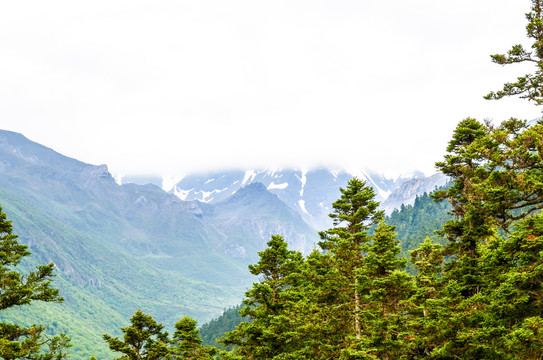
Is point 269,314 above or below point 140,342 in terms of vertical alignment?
above

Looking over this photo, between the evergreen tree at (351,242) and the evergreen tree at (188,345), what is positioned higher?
the evergreen tree at (351,242)

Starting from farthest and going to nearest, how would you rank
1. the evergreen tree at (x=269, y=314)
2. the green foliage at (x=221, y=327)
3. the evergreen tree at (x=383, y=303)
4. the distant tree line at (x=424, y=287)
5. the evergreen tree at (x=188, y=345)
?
the green foliage at (x=221, y=327)
the evergreen tree at (x=188, y=345)
the evergreen tree at (x=269, y=314)
the evergreen tree at (x=383, y=303)
the distant tree line at (x=424, y=287)

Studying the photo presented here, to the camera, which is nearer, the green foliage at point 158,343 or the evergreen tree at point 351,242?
the evergreen tree at point 351,242

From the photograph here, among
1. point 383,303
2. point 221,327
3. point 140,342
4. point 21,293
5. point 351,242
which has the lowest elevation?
point 221,327

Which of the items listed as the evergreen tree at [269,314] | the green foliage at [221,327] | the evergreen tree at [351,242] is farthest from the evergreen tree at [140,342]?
the green foliage at [221,327]

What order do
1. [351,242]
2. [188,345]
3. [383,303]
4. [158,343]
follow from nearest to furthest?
[383,303], [351,242], [188,345], [158,343]

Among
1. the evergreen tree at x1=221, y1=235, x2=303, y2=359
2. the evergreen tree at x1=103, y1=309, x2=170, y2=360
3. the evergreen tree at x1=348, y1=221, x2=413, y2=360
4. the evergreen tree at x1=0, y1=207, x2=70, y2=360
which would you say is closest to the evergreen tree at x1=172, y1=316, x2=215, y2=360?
the evergreen tree at x1=103, y1=309, x2=170, y2=360

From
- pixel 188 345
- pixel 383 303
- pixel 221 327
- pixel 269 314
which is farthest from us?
pixel 221 327

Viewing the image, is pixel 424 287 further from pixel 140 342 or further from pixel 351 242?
pixel 140 342

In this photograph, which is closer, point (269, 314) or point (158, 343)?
point (269, 314)

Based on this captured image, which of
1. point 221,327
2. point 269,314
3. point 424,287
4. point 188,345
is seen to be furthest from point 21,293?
point 221,327

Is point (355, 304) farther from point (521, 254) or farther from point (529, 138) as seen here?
point (529, 138)

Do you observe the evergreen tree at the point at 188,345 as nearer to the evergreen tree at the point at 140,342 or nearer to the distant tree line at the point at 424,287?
the distant tree line at the point at 424,287

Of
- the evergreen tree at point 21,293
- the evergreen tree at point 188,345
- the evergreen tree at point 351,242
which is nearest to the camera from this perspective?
the evergreen tree at point 21,293
